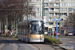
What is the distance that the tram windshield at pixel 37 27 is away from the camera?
30.3 meters

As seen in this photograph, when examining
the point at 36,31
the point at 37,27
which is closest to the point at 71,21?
the point at 37,27

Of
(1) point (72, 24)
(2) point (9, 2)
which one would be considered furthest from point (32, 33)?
(1) point (72, 24)

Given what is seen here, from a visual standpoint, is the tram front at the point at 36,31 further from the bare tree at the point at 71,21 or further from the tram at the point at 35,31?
the bare tree at the point at 71,21

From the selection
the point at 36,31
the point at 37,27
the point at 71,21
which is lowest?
the point at 36,31

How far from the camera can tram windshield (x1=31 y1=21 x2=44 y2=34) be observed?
3027 centimetres

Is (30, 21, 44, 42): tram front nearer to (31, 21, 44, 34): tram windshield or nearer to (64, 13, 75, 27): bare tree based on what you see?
(31, 21, 44, 34): tram windshield

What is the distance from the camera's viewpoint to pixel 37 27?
30.5 meters

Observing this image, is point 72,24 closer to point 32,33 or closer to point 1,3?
point 1,3

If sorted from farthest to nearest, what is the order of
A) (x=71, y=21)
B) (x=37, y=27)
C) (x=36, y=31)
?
(x=71, y=21)
(x=37, y=27)
(x=36, y=31)

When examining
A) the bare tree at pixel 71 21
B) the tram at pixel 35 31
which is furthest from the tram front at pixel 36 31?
the bare tree at pixel 71 21

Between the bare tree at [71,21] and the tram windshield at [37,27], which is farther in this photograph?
the bare tree at [71,21]

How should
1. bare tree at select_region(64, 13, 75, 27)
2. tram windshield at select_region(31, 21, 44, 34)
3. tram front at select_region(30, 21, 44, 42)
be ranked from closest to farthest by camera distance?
tram front at select_region(30, 21, 44, 42), tram windshield at select_region(31, 21, 44, 34), bare tree at select_region(64, 13, 75, 27)

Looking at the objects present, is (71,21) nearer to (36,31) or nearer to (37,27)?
(37,27)

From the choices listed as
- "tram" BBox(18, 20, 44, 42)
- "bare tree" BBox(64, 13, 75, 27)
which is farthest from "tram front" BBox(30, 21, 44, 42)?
"bare tree" BBox(64, 13, 75, 27)
